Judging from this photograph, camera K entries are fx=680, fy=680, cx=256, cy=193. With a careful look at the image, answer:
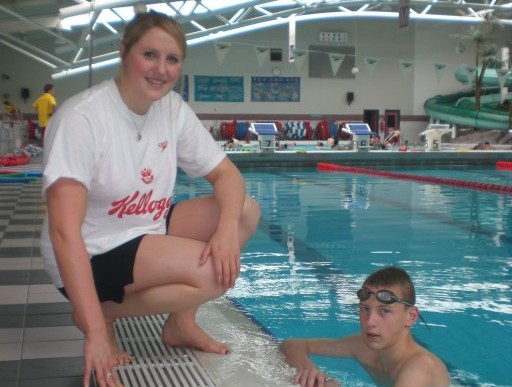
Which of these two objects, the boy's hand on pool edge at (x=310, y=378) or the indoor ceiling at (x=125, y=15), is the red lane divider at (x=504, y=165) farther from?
the boy's hand on pool edge at (x=310, y=378)

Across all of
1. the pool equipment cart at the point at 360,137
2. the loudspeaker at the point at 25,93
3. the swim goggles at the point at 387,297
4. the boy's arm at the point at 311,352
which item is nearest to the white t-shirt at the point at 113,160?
the boy's arm at the point at 311,352

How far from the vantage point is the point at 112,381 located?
1548mm

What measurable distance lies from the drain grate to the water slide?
20.4 meters

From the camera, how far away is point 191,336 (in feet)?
6.63

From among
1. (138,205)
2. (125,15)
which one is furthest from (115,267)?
(125,15)

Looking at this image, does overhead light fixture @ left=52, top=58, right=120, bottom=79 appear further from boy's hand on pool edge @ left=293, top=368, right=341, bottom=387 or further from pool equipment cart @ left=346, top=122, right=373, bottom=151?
boy's hand on pool edge @ left=293, top=368, right=341, bottom=387

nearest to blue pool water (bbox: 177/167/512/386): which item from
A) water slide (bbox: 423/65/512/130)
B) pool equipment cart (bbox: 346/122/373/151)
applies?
pool equipment cart (bbox: 346/122/373/151)

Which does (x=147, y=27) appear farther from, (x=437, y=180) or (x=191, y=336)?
(x=437, y=180)

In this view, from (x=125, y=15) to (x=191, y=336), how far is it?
15.9 meters

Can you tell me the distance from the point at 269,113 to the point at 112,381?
22496 millimetres

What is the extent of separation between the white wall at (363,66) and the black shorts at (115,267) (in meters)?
21.0

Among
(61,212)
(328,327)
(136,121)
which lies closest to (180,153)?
(136,121)

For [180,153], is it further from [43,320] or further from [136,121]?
[43,320]

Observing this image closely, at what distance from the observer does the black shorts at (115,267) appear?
1769mm
